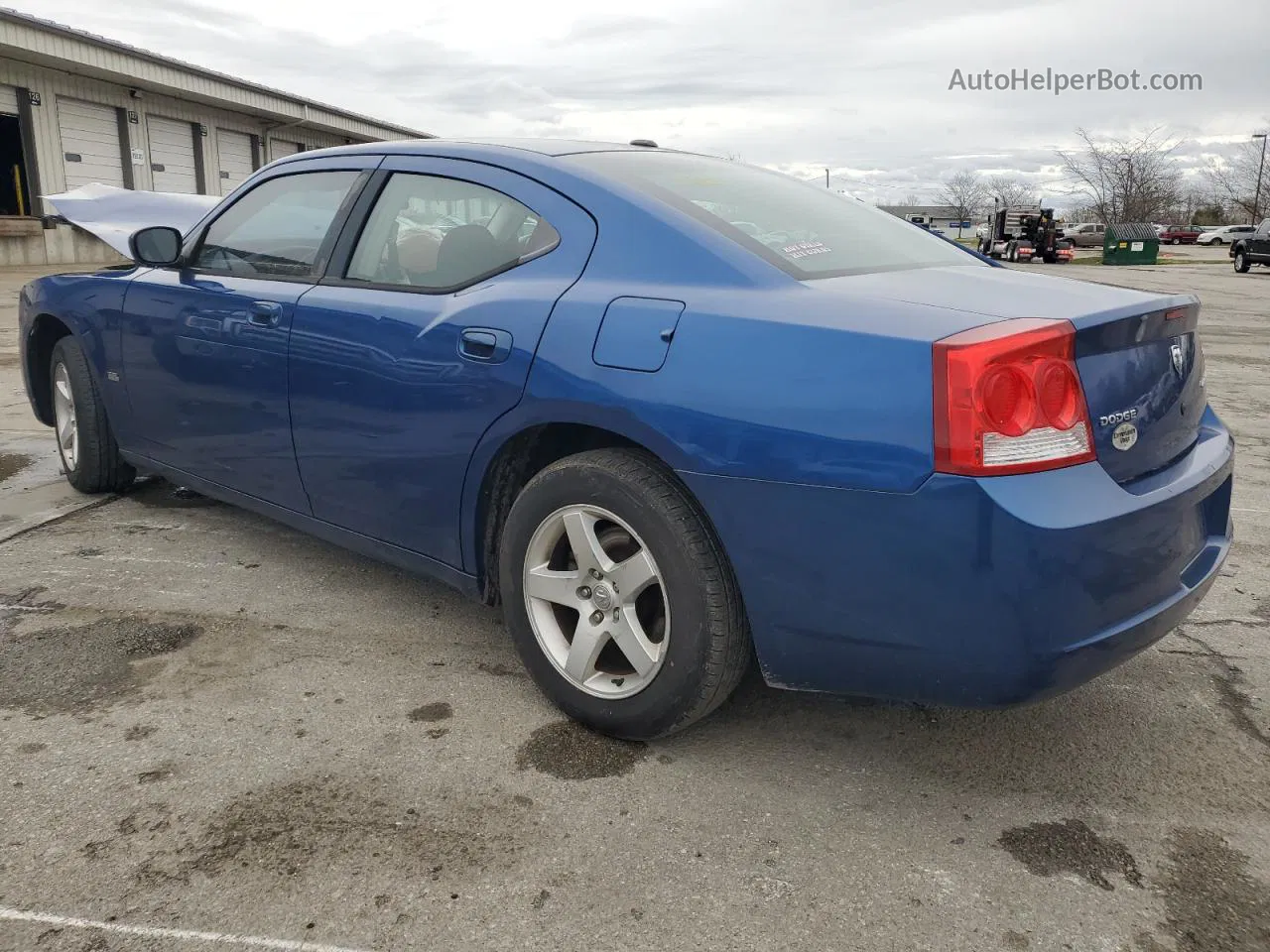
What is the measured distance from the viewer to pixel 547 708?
8.89ft

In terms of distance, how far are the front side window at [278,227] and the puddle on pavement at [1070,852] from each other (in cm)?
254

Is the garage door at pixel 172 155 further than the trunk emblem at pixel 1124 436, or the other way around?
the garage door at pixel 172 155

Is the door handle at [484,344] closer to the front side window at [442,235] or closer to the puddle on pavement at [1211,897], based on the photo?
the front side window at [442,235]

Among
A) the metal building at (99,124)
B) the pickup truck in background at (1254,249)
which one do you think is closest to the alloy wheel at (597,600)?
the metal building at (99,124)

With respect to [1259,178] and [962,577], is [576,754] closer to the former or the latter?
[962,577]

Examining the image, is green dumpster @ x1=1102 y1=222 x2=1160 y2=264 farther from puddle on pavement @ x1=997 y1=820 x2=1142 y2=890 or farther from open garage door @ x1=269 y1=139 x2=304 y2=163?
puddle on pavement @ x1=997 y1=820 x2=1142 y2=890

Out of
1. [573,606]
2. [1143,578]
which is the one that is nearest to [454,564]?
[573,606]

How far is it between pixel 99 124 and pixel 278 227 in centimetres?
2159

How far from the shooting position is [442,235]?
2.88 metres

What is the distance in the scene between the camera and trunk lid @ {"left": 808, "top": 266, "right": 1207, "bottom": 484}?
6.73 ft

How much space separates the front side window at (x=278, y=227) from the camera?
328cm

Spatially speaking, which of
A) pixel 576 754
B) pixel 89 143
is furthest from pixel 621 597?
pixel 89 143

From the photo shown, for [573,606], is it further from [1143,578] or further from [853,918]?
[1143,578]

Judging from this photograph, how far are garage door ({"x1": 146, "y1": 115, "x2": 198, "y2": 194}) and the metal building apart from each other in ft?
0.08
